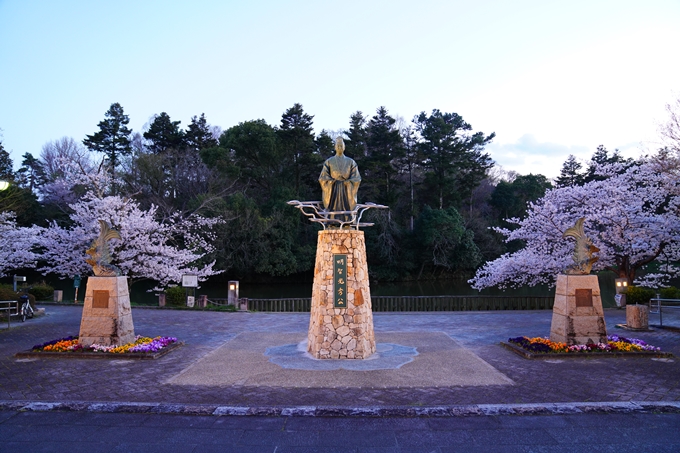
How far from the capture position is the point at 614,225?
1648 cm

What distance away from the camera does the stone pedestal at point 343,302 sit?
27.8ft

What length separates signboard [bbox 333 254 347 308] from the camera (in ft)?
27.8

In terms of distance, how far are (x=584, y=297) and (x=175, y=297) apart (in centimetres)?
1526

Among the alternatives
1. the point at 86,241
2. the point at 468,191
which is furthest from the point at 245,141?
the point at 468,191

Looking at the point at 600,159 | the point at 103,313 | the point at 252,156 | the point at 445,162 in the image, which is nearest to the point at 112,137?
the point at 252,156

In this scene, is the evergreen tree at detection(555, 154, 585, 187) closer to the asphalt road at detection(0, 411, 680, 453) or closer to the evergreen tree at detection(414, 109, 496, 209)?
the evergreen tree at detection(414, 109, 496, 209)

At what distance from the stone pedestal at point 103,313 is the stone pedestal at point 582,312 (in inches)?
380

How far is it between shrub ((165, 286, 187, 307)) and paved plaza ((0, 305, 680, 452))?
7396 millimetres

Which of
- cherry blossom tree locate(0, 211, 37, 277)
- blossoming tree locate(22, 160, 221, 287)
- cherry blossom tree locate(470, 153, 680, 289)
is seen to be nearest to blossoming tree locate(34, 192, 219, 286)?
blossoming tree locate(22, 160, 221, 287)

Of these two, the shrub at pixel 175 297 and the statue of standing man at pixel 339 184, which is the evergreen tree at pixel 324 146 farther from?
the statue of standing man at pixel 339 184

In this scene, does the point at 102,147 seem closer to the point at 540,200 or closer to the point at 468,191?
the point at 468,191

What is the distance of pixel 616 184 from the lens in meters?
17.2

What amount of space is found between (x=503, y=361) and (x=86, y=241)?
61.7 ft

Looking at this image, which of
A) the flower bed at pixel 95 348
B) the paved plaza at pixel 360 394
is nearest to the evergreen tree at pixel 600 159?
the paved plaza at pixel 360 394
